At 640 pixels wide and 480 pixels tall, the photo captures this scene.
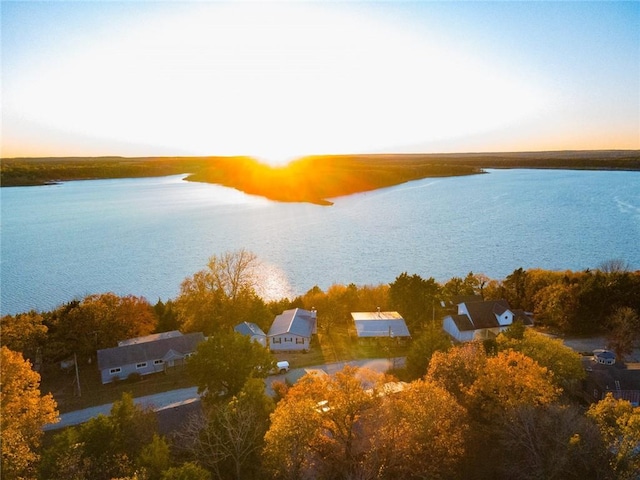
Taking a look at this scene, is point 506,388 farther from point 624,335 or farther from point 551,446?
point 624,335

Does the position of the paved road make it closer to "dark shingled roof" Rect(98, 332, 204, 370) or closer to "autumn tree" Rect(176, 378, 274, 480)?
"dark shingled roof" Rect(98, 332, 204, 370)

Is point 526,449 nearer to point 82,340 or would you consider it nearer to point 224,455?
point 224,455

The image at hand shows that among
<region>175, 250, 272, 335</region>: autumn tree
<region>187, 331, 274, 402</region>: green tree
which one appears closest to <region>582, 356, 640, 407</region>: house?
<region>187, 331, 274, 402</region>: green tree

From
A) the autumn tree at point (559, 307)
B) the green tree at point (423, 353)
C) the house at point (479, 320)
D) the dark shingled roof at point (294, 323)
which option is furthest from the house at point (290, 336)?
the autumn tree at point (559, 307)

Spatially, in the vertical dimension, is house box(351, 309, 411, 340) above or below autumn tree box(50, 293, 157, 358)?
below

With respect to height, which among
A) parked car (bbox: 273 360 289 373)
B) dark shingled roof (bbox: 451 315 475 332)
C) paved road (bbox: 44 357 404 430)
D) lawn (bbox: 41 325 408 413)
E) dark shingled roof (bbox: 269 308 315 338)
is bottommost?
lawn (bbox: 41 325 408 413)

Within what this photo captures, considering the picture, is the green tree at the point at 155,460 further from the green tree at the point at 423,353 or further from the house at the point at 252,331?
the house at the point at 252,331

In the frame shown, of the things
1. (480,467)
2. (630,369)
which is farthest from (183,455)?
(630,369)
